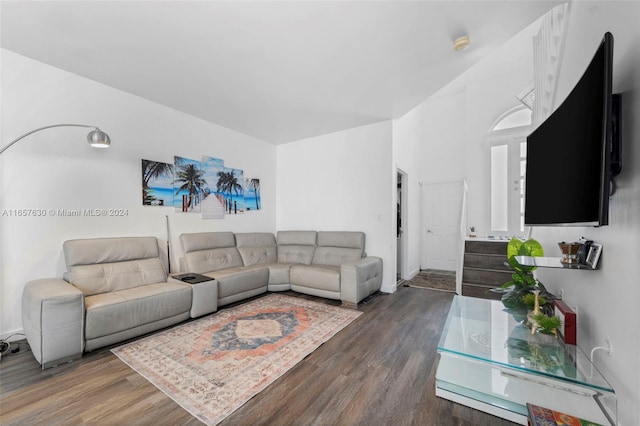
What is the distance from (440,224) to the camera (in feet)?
19.3

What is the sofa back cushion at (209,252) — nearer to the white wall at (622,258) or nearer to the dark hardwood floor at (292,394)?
the dark hardwood floor at (292,394)

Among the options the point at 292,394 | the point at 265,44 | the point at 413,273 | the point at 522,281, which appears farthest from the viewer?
the point at 413,273

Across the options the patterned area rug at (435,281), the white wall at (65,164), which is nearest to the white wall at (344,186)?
the patterned area rug at (435,281)

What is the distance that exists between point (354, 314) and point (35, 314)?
2935mm

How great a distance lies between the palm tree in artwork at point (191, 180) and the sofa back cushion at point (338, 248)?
2.15 metres

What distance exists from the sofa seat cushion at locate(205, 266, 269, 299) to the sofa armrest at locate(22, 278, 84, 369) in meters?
1.35

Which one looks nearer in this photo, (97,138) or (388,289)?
(97,138)

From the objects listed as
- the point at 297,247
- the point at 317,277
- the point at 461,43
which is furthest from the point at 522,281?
the point at 297,247

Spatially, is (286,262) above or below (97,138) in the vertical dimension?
below

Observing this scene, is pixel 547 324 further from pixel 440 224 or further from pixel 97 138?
pixel 440 224

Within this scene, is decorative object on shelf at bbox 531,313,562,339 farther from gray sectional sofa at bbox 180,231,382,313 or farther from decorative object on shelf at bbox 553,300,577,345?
gray sectional sofa at bbox 180,231,382,313

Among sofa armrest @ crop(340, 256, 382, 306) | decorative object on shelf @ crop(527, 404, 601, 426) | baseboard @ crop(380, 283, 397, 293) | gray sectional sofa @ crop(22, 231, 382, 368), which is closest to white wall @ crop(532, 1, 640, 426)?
decorative object on shelf @ crop(527, 404, 601, 426)

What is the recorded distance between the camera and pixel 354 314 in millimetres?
3162

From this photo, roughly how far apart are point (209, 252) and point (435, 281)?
4020 mm
